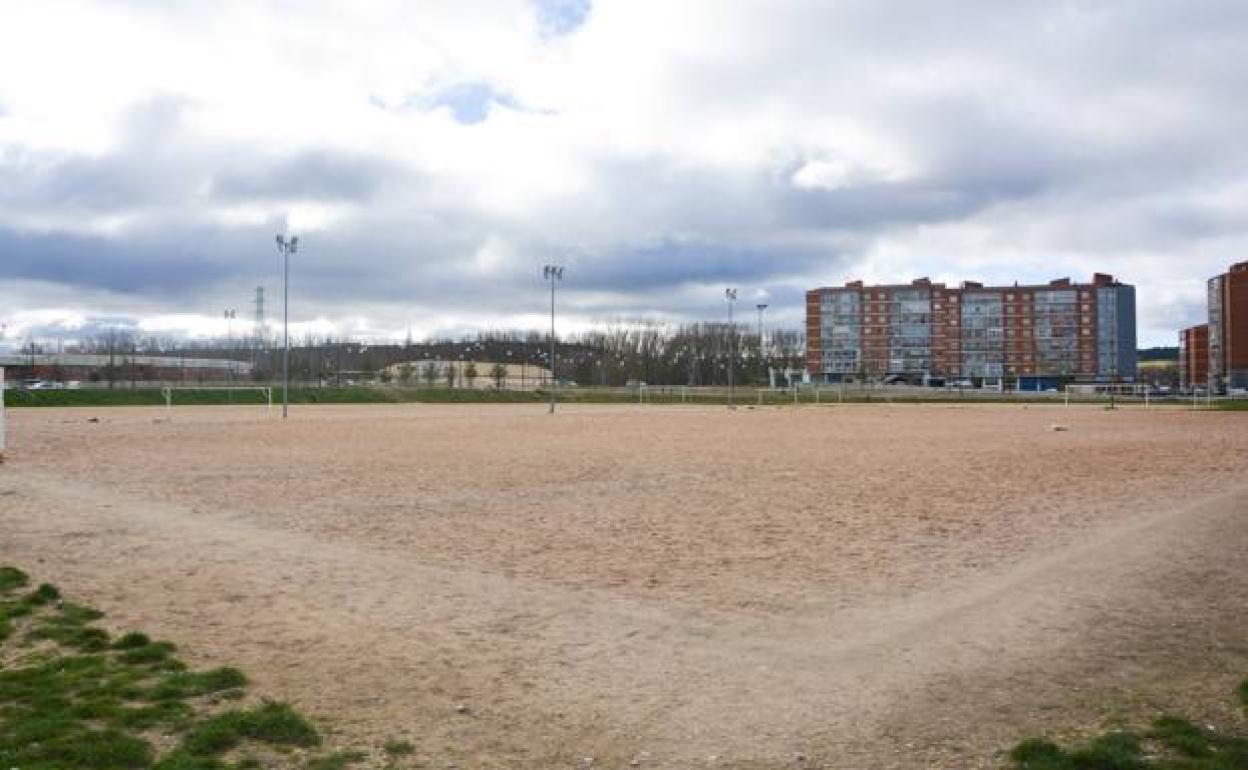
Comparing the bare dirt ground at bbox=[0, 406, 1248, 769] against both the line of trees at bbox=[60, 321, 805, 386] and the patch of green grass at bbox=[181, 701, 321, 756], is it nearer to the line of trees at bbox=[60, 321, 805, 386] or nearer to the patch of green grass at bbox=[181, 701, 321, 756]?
the patch of green grass at bbox=[181, 701, 321, 756]

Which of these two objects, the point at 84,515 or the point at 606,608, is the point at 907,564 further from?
the point at 84,515

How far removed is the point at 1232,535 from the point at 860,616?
26.7ft

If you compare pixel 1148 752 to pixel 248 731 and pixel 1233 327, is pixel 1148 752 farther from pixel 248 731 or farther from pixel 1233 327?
pixel 1233 327

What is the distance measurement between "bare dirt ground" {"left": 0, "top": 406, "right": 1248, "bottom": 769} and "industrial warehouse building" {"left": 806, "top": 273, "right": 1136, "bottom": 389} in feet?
504

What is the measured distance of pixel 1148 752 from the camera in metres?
5.88

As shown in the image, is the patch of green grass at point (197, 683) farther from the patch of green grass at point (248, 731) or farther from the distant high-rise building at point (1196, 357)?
the distant high-rise building at point (1196, 357)

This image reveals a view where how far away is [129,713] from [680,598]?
18.2ft

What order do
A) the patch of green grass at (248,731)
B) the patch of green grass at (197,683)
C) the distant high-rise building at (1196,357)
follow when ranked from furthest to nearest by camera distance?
the distant high-rise building at (1196,357) → the patch of green grass at (197,683) → the patch of green grass at (248,731)

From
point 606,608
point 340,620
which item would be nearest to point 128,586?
point 340,620

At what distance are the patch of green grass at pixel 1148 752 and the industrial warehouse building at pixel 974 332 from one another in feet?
543

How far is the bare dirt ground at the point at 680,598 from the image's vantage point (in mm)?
6582

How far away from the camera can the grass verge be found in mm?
5695

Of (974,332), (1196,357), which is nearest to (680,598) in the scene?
(974,332)

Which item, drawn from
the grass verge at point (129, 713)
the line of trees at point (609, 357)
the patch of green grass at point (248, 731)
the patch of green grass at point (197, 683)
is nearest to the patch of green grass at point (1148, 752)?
the grass verge at point (129, 713)
